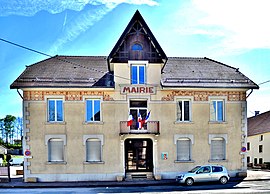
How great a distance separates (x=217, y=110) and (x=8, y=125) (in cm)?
8714

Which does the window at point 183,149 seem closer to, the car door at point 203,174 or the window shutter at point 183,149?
the window shutter at point 183,149

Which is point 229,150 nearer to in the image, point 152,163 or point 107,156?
point 152,163

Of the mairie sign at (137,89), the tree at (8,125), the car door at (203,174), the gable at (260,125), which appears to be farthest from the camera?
the tree at (8,125)

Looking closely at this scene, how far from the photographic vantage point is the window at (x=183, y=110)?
21.4 m

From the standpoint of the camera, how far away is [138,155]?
21906 millimetres

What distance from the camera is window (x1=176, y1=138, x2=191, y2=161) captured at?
838 inches

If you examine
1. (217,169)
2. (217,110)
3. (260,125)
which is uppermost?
(217,110)

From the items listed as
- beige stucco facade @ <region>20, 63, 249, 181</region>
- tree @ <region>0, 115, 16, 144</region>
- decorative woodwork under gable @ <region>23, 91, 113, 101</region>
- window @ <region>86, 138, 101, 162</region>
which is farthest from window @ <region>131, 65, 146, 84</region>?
tree @ <region>0, 115, 16, 144</region>

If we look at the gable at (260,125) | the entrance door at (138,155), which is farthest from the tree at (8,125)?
the entrance door at (138,155)

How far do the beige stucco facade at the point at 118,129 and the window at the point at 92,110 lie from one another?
0.34 metres

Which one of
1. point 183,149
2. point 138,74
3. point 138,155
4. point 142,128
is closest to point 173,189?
point 183,149

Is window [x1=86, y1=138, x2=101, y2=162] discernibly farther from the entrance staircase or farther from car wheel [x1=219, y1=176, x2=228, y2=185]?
car wheel [x1=219, y1=176, x2=228, y2=185]

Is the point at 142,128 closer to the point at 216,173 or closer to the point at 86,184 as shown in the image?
the point at 86,184

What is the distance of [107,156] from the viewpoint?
809 inches
